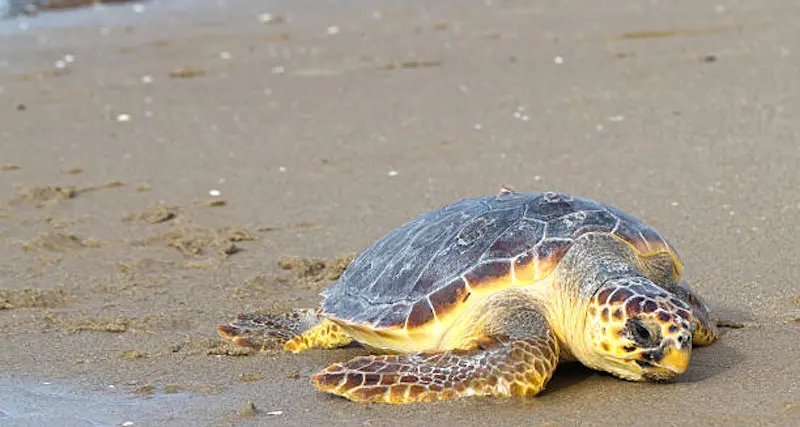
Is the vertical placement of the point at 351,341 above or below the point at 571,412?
below

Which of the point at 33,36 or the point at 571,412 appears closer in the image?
the point at 571,412

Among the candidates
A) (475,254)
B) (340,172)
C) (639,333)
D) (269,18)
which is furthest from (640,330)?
(269,18)

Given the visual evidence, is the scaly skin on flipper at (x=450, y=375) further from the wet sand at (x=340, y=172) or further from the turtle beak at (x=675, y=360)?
the turtle beak at (x=675, y=360)

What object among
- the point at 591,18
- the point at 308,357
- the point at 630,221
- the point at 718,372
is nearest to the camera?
the point at 718,372

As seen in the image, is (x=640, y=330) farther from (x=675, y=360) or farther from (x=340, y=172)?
(x=340, y=172)

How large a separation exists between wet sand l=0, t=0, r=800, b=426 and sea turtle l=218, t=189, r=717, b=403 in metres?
0.08

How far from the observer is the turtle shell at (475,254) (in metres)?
3.44

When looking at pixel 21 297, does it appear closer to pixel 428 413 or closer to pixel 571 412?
pixel 428 413

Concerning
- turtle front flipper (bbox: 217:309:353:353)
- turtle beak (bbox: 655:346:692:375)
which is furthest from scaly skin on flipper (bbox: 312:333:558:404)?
turtle front flipper (bbox: 217:309:353:353)

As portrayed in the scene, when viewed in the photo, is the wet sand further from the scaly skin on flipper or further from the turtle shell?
the turtle shell

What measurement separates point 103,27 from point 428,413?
9158 mm

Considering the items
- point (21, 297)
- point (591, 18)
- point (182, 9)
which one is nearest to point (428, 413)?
point (21, 297)

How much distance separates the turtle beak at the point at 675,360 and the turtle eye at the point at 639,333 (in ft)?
0.18

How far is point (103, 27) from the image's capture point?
451 inches
